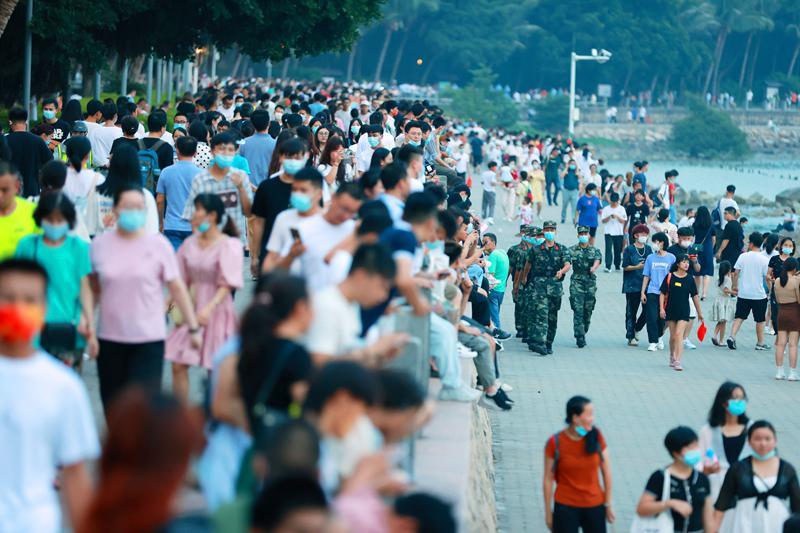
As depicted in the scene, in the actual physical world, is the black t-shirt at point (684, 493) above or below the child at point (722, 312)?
above

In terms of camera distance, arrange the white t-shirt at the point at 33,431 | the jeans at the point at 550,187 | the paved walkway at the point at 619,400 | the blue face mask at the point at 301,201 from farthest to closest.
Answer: the jeans at the point at 550,187, the paved walkway at the point at 619,400, the blue face mask at the point at 301,201, the white t-shirt at the point at 33,431

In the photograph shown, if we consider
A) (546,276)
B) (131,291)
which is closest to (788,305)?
(546,276)

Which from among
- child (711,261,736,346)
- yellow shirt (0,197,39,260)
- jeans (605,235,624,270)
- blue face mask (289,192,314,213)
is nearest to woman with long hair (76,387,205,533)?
Answer: yellow shirt (0,197,39,260)

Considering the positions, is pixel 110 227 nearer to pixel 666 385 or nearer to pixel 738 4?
pixel 666 385

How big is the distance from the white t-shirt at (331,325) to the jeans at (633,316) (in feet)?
45.5

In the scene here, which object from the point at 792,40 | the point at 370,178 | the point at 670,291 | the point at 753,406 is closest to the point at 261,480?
the point at 370,178

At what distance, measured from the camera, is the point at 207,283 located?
335 inches

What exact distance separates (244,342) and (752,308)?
15.3m

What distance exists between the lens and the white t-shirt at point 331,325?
6.37 meters

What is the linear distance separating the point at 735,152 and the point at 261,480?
4324 inches

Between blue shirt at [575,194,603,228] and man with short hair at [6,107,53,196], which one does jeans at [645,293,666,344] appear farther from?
man with short hair at [6,107,53,196]

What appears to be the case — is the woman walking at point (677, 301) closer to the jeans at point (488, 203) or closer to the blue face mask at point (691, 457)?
the blue face mask at point (691, 457)

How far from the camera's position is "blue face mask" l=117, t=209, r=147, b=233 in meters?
7.64

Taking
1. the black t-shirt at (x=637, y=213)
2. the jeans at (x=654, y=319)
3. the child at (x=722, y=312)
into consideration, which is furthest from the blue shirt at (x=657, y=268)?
the black t-shirt at (x=637, y=213)
